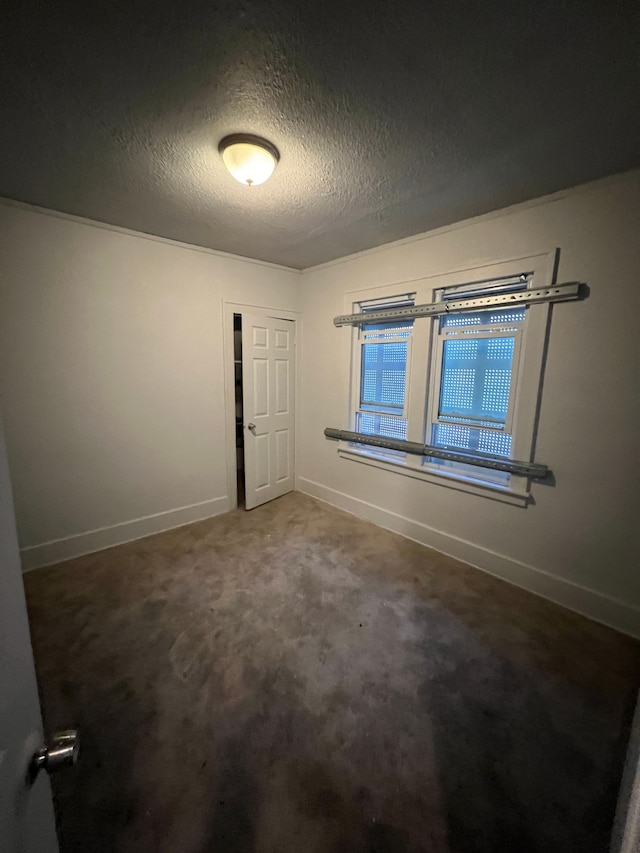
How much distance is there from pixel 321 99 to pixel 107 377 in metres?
2.36

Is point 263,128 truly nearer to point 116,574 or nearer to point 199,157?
point 199,157

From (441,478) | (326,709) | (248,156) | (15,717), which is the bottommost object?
(326,709)

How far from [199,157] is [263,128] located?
1.38 ft

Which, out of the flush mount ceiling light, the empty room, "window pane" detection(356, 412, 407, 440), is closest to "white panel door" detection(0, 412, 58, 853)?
the empty room

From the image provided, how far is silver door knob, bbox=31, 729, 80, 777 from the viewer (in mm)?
546

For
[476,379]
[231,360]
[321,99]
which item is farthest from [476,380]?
[231,360]

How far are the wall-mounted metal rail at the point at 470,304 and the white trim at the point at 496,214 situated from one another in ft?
0.97

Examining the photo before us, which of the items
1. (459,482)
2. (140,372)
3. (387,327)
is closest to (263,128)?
(387,327)

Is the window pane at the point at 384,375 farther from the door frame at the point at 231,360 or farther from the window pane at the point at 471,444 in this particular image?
the door frame at the point at 231,360

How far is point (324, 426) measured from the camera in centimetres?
364

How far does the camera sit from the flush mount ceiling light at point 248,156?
1.58 m

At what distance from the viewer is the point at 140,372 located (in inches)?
111

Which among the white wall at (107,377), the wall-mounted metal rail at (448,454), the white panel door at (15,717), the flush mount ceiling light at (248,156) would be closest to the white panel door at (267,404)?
the white wall at (107,377)

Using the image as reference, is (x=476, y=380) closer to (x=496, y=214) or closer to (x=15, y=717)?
(x=496, y=214)
